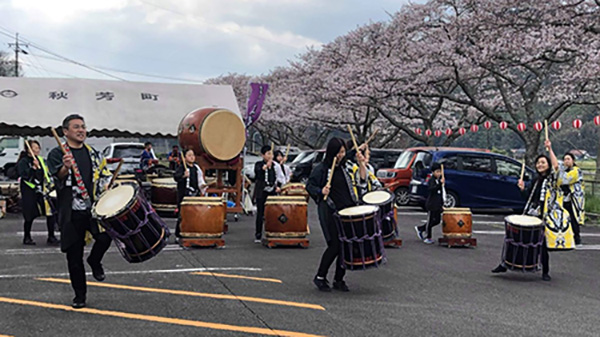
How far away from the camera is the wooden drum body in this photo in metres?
14.8

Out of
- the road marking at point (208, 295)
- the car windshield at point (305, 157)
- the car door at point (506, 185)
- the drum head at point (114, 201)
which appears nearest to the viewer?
the drum head at point (114, 201)

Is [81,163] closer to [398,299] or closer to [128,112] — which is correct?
[398,299]

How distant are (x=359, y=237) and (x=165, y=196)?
28.6 feet

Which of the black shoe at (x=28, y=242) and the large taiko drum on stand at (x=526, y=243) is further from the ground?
the large taiko drum on stand at (x=526, y=243)

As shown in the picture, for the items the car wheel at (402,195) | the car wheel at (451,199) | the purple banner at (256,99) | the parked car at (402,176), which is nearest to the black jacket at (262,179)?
the purple banner at (256,99)

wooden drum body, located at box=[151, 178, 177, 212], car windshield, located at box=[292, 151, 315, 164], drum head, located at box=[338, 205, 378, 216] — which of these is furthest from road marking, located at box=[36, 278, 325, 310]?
car windshield, located at box=[292, 151, 315, 164]

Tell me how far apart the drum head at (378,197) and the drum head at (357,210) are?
5.44ft

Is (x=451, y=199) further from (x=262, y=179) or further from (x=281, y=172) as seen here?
(x=262, y=179)

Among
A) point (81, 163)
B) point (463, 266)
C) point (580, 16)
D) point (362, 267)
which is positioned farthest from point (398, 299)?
point (580, 16)

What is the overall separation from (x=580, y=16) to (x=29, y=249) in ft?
46.0

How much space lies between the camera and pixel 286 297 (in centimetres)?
665

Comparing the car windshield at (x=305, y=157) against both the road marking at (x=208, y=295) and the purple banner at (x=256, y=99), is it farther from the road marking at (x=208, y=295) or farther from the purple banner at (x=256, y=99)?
the road marking at (x=208, y=295)

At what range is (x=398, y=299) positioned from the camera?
671cm

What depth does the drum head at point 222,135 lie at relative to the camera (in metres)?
13.4
